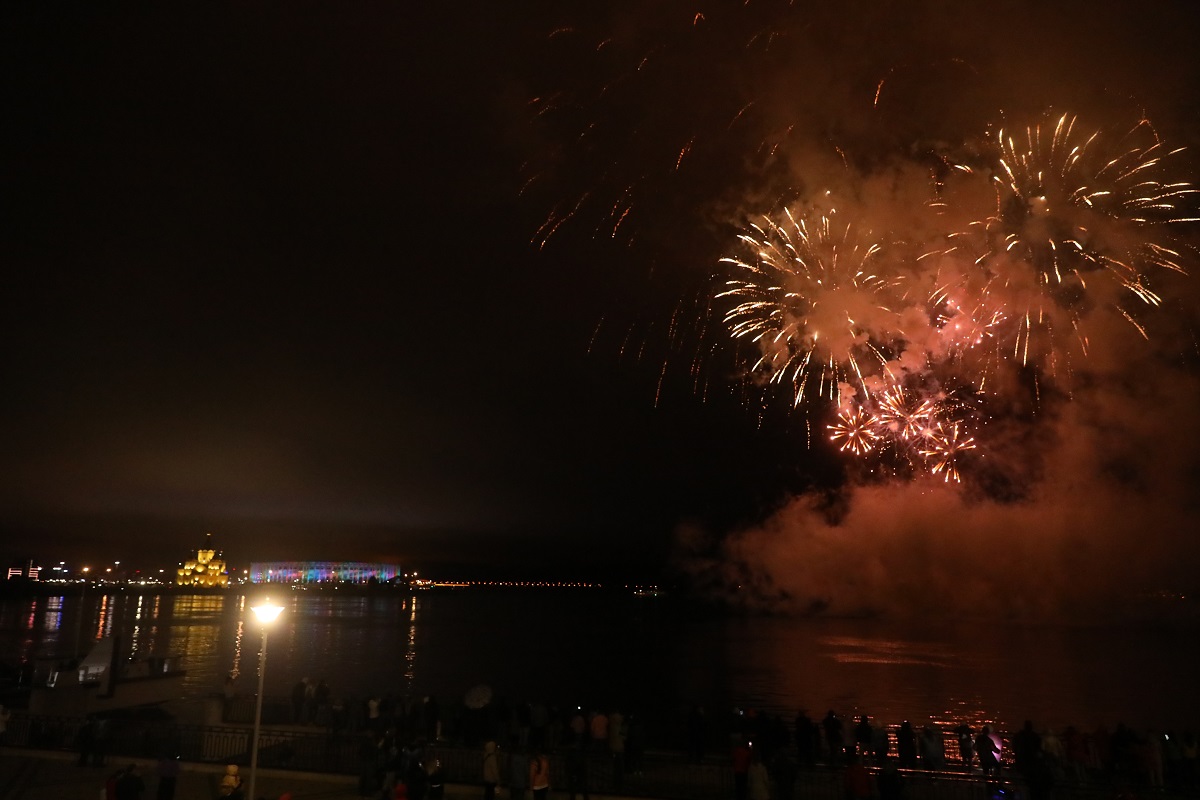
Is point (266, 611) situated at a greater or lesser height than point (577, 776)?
greater

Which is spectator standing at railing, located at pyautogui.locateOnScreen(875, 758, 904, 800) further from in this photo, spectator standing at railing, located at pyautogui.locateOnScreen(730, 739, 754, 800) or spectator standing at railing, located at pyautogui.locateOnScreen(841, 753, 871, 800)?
spectator standing at railing, located at pyautogui.locateOnScreen(730, 739, 754, 800)

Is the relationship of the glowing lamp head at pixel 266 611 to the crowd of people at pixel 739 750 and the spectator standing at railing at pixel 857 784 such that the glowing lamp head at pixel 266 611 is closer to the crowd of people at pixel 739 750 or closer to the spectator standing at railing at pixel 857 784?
the crowd of people at pixel 739 750

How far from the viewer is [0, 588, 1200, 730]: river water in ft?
111

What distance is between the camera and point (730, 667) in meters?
51.2

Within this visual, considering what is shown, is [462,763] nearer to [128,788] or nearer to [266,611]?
[266,611]

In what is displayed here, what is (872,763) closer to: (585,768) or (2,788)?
(585,768)

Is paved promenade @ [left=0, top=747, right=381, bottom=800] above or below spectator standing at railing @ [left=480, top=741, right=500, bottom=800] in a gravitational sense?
below

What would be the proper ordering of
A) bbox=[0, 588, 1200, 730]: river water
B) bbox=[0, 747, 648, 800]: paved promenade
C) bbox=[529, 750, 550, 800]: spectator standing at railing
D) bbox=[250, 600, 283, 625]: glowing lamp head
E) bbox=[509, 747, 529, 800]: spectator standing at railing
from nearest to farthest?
bbox=[529, 750, 550, 800]: spectator standing at railing, bbox=[509, 747, 529, 800]: spectator standing at railing, bbox=[250, 600, 283, 625]: glowing lamp head, bbox=[0, 747, 648, 800]: paved promenade, bbox=[0, 588, 1200, 730]: river water

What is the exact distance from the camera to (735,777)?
40.7 ft

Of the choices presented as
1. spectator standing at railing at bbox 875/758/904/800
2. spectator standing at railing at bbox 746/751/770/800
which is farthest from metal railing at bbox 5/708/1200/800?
spectator standing at railing at bbox 746/751/770/800

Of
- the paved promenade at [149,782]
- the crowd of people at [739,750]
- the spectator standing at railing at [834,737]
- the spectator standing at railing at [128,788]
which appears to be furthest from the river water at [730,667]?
the spectator standing at railing at [128,788]

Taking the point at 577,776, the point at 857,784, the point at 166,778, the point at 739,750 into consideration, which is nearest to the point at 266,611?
the point at 166,778

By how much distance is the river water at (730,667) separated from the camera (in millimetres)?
33781

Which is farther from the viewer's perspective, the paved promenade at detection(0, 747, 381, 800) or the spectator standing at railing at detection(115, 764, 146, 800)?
the paved promenade at detection(0, 747, 381, 800)
